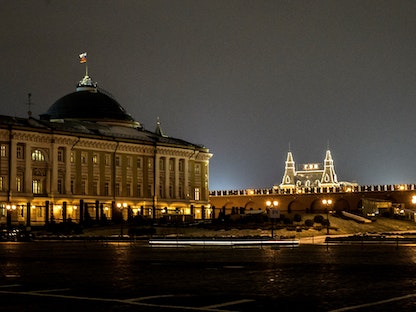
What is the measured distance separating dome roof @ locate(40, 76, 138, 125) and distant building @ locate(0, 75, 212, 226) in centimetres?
12

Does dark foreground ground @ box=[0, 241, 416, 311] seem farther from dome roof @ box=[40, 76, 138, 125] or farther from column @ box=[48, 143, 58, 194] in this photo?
dome roof @ box=[40, 76, 138, 125]

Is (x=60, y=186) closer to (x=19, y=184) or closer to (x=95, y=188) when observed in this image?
(x=95, y=188)

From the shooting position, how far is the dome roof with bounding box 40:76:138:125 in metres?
95.4

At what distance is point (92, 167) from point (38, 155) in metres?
7.29

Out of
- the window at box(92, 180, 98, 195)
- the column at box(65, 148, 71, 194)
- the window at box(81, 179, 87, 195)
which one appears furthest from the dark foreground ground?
the window at box(92, 180, 98, 195)

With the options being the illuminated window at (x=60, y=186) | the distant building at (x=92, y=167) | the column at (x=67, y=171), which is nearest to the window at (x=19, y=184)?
the distant building at (x=92, y=167)

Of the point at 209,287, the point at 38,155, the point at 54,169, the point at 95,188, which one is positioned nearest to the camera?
the point at 209,287

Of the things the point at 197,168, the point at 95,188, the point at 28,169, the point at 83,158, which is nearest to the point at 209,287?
the point at 28,169

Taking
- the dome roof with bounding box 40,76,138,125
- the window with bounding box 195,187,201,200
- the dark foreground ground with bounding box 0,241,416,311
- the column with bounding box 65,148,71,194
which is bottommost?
the dark foreground ground with bounding box 0,241,416,311

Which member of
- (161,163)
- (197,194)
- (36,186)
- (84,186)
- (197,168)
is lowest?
(197,194)

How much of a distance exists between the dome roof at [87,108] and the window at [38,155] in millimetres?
13852

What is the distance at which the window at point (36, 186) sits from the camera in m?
78.2

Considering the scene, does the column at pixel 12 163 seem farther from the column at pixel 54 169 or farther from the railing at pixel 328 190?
the railing at pixel 328 190

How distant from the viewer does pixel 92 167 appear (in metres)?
84.8
